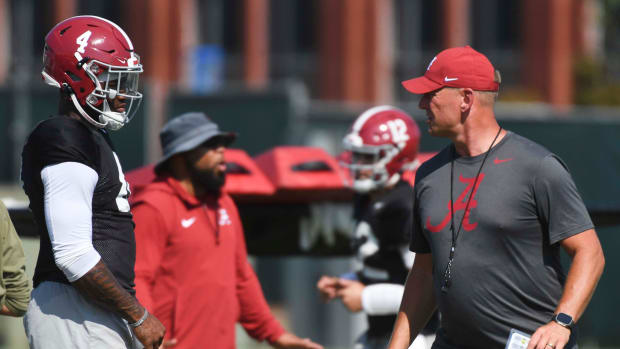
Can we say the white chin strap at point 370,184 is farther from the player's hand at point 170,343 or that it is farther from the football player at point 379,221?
the player's hand at point 170,343

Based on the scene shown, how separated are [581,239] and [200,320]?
2.35m

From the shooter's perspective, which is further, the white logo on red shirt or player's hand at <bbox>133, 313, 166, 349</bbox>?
the white logo on red shirt

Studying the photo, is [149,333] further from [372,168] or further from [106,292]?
[372,168]

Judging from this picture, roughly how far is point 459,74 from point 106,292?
67.2 inches

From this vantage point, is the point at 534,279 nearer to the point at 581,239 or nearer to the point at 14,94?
the point at 581,239

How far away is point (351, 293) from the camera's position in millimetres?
5723

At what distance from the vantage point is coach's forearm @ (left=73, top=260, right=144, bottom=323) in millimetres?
3939

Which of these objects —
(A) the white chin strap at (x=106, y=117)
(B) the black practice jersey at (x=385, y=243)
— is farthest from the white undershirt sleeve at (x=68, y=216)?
(B) the black practice jersey at (x=385, y=243)

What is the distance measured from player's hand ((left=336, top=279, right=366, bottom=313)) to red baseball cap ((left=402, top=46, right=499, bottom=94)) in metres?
1.64

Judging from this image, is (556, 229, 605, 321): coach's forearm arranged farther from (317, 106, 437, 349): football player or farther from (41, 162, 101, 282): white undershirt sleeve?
(41, 162, 101, 282): white undershirt sleeve

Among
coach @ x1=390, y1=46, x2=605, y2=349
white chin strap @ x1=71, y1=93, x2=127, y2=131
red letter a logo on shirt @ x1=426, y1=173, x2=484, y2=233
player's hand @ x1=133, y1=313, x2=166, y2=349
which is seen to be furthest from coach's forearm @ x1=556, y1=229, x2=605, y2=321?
white chin strap @ x1=71, y1=93, x2=127, y2=131

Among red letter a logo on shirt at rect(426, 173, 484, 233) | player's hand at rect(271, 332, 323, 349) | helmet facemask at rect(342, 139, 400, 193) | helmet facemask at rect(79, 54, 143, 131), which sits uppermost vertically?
helmet facemask at rect(79, 54, 143, 131)

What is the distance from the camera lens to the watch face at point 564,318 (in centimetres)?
394

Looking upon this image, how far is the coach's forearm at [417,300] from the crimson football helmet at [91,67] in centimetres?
145
